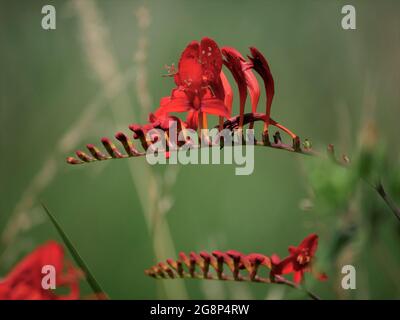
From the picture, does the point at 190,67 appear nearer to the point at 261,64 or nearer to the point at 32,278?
the point at 261,64

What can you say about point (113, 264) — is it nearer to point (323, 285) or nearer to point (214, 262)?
point (323, 285)

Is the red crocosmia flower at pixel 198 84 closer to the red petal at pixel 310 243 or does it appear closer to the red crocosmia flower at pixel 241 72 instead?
the red crocosmia flower at pixel 241 72

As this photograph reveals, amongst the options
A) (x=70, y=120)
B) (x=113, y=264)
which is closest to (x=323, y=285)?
(x=113, y=264)

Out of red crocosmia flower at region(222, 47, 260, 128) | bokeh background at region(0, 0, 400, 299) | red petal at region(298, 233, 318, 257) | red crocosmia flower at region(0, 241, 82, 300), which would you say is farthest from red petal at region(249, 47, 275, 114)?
bokeh background at region(0, 0, 400, 299)

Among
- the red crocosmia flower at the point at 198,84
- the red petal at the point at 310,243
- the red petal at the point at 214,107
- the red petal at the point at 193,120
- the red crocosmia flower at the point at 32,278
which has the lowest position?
the red crocosmia flower at the point at 32,278

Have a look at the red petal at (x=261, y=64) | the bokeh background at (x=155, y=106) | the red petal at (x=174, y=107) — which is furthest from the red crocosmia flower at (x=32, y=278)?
the bokeh background at (x=155, y=106)

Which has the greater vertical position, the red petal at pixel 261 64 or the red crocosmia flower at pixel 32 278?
the red petal at pixel 261 64
